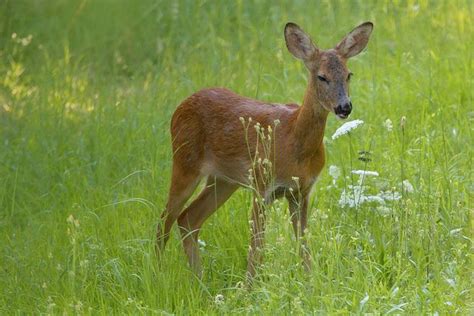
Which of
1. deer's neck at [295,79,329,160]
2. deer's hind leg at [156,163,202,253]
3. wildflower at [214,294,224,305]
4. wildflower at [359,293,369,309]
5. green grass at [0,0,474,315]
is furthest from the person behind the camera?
deer's hind leg at [156,163,202,253]

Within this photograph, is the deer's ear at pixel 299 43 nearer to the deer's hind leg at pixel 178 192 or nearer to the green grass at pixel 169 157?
the green grass at pixel 169 157

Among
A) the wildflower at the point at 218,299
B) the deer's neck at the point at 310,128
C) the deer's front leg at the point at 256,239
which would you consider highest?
the deer's neck at the point at 310,128

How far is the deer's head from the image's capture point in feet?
21.3

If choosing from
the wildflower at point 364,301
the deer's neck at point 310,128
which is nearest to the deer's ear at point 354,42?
the deer's neck at point 310,128

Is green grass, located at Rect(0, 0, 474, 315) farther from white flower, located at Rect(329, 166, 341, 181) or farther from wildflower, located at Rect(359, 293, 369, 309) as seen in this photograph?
white flower, located at Rect(329, 166, 341, 181)

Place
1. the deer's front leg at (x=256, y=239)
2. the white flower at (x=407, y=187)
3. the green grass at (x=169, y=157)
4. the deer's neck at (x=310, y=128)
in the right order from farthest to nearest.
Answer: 1. the deer's neck at (x=310, y=128)
2. the white flower at (x=407, y=187)
3. the deer's front leg at (x=256, y=239)
4. the green grass at (x=169, y=157)

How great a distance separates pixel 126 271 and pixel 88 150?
2526 millimetres

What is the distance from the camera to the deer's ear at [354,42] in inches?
269

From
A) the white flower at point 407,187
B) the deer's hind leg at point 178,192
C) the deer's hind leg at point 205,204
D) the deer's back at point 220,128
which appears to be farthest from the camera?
the deer's hind leg at point 205,204

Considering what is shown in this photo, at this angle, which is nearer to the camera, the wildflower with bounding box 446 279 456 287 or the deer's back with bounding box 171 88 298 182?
the wildflower with bounding box 446 279 456 287

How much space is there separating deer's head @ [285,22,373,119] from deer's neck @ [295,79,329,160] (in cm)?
7

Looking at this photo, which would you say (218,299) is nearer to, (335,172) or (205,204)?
(335,172)

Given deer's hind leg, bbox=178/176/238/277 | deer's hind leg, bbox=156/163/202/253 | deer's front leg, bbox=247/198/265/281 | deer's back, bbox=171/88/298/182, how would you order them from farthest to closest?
deer's hind leg, bbox=178/176/238/277, deer's hind leg, bbox=156/163/202/253, deer's back, bbox=171/88/298/182, deer's front leg, bbox=247/198/265/281

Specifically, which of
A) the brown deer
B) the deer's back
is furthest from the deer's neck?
the deer's back
